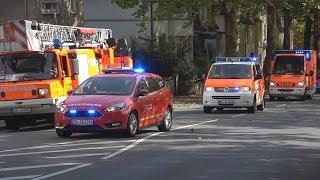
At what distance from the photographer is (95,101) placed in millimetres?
16188

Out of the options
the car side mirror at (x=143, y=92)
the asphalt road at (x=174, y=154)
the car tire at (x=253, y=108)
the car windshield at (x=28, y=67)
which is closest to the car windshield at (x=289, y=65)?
the car tire at (x=253, y=108)

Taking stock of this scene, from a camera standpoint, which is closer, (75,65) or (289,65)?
(75,65)

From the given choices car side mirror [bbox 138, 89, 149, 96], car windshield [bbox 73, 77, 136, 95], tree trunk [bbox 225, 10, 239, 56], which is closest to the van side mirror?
car windshield [bbox 73, 77, 136, 95]

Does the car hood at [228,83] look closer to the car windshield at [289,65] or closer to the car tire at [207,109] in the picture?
the car tire at [207,109]

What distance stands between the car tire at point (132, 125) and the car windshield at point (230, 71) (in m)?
9.97

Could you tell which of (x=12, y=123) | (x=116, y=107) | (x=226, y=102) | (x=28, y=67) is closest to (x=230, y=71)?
(x=226, y=102)

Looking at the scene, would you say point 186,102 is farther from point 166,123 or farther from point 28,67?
point 166,123

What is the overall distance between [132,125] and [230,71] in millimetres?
10677

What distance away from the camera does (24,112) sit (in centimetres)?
1934

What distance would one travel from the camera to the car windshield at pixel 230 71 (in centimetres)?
2633

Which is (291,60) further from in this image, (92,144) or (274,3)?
(92,144)

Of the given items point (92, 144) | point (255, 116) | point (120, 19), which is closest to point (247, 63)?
point (255, 116)

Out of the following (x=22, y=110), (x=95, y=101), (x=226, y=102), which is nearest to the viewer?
(x=95, y=101)

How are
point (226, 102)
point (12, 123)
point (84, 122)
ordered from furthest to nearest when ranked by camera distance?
point (226, 102), point (12, 123), point (84, 122)
